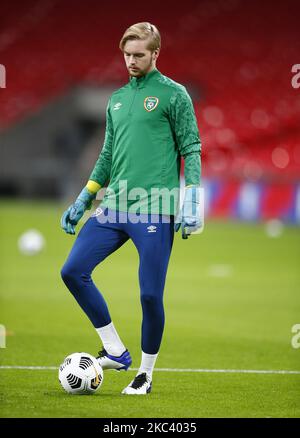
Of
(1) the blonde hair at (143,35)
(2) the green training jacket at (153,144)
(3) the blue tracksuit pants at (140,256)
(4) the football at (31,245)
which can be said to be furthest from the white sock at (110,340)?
(4) the football at (31,245)

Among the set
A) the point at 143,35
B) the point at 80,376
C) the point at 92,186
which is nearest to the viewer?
the point at 143,35

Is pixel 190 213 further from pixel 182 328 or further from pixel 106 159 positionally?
pixel 182 328

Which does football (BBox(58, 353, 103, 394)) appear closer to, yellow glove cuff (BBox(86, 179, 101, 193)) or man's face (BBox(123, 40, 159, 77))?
yellow glove cuff (BBox(86, 179, 101, 193))

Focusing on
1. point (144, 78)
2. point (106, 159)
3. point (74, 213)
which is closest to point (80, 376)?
point (74, 213)

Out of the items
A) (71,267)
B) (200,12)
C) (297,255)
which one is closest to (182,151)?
(71,267)

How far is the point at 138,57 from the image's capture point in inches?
239

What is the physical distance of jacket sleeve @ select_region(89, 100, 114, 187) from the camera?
6387 mm

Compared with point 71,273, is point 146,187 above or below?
above

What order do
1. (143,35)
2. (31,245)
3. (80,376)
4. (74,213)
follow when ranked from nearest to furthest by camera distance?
1. (143,35)
2. (80,376)
3. (74,213)
4. (31,245)

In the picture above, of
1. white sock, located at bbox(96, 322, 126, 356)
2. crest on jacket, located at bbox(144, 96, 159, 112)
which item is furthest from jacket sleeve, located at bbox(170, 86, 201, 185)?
white sock, located at bbox(96, 322, 126, 356)

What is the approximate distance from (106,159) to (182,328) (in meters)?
3.96
